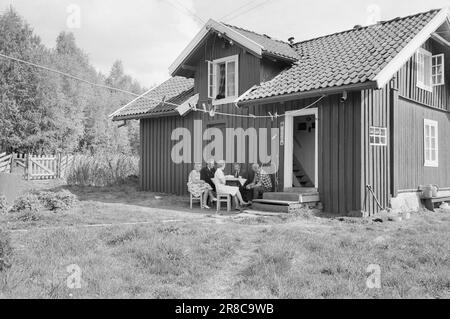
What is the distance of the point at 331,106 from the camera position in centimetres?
1045

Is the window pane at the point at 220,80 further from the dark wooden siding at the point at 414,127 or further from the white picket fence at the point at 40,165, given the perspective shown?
the white picket fence at the point at 40,165

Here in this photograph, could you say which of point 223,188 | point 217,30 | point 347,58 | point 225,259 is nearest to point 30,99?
point 217,30

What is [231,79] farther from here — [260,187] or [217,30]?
[260,187]

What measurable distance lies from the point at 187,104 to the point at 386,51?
21.7 feet

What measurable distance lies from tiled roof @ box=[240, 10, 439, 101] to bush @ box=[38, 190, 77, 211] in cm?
553

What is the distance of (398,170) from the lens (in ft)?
37.3

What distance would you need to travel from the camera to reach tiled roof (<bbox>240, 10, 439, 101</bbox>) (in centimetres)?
997

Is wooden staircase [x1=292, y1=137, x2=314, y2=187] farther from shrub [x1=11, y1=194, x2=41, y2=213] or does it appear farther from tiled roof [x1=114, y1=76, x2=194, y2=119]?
shrub [x1=11, y1=194, x2=41, y2=213]

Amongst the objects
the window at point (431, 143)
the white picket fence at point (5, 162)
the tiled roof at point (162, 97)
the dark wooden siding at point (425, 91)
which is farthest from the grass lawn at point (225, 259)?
the white picket fence at point (5, 162)

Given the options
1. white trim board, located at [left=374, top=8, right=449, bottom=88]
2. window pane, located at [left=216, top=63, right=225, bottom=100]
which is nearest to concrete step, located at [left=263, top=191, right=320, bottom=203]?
white trim board, located at [left=374, top=8, right=449, bottom=88]

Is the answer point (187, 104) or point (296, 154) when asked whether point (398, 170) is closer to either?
point (296, 154)

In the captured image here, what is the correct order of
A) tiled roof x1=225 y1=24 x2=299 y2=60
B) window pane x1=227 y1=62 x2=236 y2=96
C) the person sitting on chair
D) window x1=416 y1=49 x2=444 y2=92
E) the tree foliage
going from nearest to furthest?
the person sitting on chair, tiled roof x1=225 y1=24 x2=299 y2=60, window x1=416 y1=49 x2=444 y2=92, window pane x1=227 y1=62 x2=236 y2=96, the tree foliage

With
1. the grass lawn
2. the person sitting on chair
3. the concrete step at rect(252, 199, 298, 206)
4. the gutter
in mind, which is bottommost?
the grass lawn

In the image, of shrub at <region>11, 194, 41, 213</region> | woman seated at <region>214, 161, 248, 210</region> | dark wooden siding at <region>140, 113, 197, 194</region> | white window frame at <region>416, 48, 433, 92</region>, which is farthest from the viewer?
dark wooden siding at <region>140, 113, 197, 194</region>
